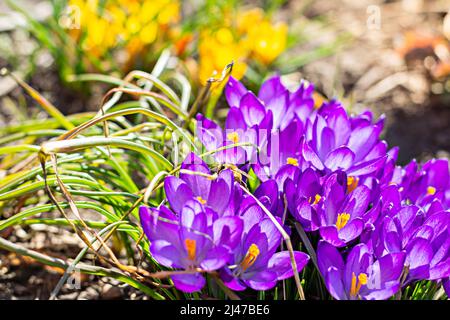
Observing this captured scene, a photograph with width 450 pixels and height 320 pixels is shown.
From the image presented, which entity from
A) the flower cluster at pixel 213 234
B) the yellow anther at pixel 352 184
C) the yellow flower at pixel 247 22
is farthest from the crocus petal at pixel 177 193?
the yellow flower at pixel 247 22

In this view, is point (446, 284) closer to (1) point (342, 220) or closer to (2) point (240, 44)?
(1) point (342, 220)

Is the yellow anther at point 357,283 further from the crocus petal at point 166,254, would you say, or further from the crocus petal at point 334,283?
the crocus petal at point 166,254

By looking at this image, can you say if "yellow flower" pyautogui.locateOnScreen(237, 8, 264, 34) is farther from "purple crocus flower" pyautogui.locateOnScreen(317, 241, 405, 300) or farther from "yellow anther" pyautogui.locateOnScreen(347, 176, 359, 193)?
"purple crocus flower" pyautogui.locateOnScreen(317, 241, 405, 300)

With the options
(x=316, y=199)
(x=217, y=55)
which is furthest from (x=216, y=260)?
(x=217, y=55)

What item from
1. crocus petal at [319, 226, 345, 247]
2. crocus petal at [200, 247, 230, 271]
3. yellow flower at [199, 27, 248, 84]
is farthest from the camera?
yellow flower at [199, 27, 248, 84]

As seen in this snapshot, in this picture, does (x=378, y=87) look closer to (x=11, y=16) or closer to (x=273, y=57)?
(x=273, y=57)

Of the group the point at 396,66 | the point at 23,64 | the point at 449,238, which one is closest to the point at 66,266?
the point at 449,238

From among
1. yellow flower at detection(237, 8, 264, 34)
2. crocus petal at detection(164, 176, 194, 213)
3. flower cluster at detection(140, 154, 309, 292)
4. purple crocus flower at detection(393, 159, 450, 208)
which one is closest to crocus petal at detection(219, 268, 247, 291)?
flower cluster at detection(140, 154, 309, 292)
